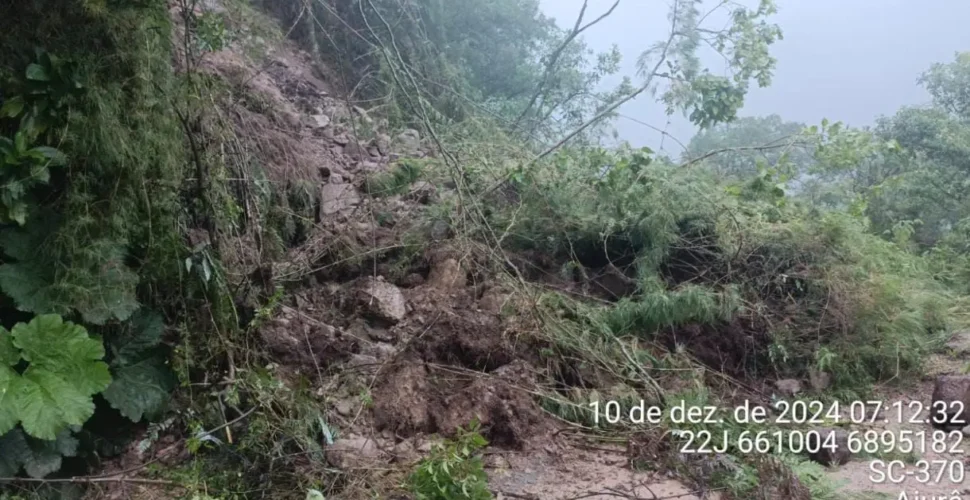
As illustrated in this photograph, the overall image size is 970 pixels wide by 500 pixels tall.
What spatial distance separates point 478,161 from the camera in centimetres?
489

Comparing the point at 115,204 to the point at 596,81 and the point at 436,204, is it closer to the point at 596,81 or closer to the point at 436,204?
the point at 436,204

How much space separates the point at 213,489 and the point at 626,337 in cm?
238

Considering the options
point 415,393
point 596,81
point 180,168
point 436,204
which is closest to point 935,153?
point 596,81

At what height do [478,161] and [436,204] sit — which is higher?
[478,161]

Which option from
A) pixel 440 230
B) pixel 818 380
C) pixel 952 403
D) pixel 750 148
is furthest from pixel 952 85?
pixel 440 230

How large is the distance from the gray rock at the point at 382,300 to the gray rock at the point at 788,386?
7.40 ft

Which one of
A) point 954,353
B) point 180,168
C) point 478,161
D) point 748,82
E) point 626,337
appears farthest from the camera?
point 748,82

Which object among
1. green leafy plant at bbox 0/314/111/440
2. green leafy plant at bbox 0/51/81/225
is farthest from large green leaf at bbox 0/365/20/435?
green leafy plant at bbox 0/51/81/225

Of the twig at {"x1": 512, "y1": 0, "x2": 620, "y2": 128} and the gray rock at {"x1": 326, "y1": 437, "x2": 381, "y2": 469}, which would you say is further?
the twig at {"x1": 512, "y1": 0, "x2": 620, "y2": 128}

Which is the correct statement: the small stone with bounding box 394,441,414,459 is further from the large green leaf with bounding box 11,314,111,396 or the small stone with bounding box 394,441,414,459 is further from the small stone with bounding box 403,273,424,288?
the small stone with bounding box 403,273,424,288

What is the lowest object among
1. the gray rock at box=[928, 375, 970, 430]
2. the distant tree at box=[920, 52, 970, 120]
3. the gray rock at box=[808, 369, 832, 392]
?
the gray rock at box=[808, 369, 832, 392]

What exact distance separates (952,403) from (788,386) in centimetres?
81

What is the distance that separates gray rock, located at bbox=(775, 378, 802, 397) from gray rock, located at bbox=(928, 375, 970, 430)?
0.68 m

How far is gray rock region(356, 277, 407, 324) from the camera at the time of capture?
359cm
